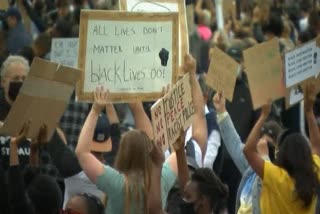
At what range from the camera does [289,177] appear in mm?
8266

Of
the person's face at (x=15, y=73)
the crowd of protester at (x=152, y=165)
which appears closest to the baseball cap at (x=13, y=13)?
the crowd of protester at (x=152, y=165)

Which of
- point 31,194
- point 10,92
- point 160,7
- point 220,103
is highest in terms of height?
point 160,7

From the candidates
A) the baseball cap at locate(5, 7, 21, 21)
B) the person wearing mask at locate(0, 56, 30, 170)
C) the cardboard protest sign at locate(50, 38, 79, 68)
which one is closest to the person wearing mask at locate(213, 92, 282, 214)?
the person wearing mask at locate(0, 56, 30, 170)

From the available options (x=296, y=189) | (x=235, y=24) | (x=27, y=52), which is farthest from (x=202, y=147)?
(x=235, y=24)

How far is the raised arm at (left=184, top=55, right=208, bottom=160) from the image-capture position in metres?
8.86

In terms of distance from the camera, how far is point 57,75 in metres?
8.12

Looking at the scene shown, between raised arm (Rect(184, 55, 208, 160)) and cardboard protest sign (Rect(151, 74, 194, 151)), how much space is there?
24.9 inches

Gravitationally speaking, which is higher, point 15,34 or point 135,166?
point 15,34

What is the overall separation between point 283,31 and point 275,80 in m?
6.26

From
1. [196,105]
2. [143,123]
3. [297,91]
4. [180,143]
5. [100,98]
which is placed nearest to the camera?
[180,143]

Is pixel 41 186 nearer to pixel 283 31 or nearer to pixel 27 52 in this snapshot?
pixel 27 52

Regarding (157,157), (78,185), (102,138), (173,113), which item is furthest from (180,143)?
(102,138)

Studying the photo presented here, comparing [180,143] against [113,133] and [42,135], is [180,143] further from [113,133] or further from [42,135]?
[113,133]

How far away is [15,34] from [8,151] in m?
7.52
